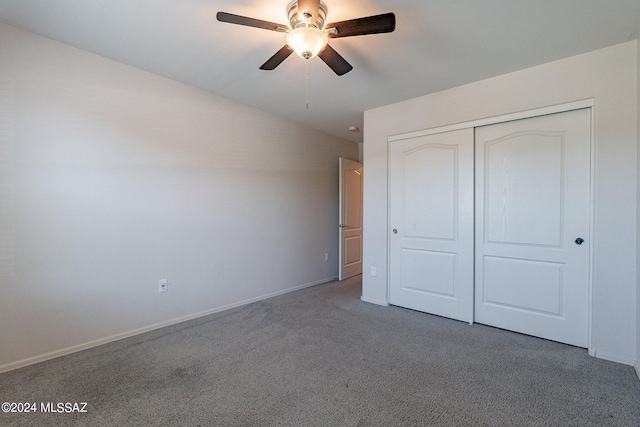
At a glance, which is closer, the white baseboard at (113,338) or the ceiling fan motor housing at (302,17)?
the ceiling fan motor housing at (302,17)

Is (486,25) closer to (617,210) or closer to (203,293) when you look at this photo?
(617,210)

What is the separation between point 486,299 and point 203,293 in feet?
9.26

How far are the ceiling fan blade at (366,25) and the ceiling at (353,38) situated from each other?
270 millimetres

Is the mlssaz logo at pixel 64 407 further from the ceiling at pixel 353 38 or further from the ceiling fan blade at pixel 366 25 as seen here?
the ceiling fan blade at pixel 366 25

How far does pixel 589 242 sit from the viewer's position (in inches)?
91.3

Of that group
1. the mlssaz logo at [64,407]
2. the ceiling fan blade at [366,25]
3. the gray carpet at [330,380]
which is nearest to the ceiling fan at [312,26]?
the ceiling fan blade at [366,25]

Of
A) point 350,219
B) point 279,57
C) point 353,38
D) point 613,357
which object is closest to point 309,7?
point 279,57

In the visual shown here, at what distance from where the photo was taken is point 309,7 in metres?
1.55

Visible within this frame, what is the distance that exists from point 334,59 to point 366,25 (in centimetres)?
33

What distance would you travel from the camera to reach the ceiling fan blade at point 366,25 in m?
1.52

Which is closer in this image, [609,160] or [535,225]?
[609,160]

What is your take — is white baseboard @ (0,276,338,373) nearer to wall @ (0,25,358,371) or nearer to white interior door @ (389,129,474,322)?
wall @ (0,25,358,371)

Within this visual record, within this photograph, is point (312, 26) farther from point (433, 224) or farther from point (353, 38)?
point (433, 224)

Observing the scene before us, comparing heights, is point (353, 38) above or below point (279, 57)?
above
